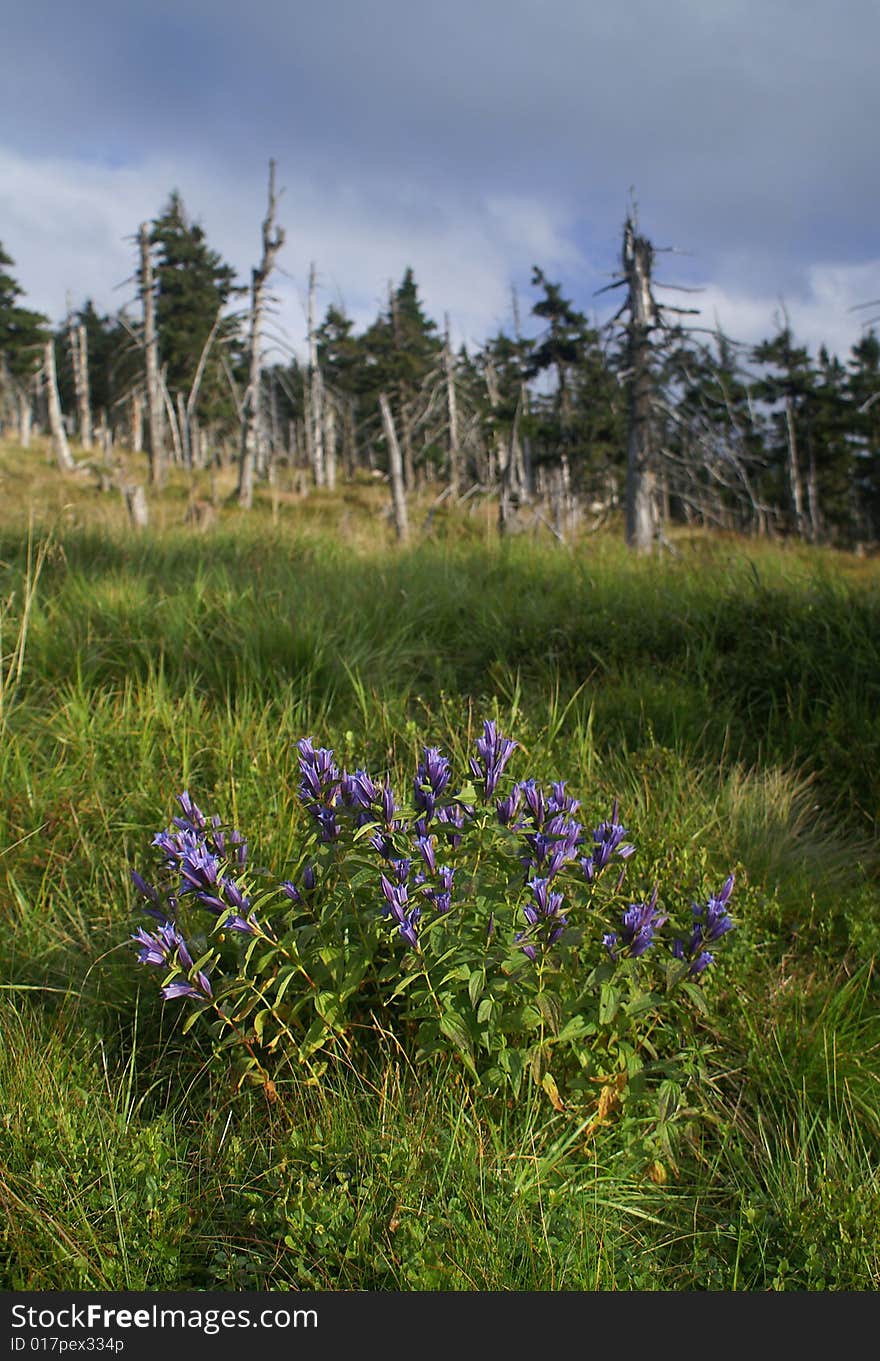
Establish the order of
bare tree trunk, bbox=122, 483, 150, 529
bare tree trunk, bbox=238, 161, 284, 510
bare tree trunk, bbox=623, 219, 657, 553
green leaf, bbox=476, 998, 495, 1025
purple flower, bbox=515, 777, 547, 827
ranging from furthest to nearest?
bare tree trunk, bbox=238, 161, 284, 510
bare tree trunk, bbox=623, 219, 657, 553
bare tree trunk, bbox=122, 483, 150, 529
purple flower, bbox=515, 777, 547, 827
green leaf, bbox=476, 998, 495, 1025

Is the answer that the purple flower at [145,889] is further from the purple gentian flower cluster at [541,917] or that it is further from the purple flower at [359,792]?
the purple gentian flower cluster at [541,917]

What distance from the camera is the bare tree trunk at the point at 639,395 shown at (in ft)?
39.8

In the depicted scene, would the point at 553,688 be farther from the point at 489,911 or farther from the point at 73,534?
the point at 73,534

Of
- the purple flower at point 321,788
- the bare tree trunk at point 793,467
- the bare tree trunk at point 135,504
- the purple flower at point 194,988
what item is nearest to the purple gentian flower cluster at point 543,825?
the purple flower at point 321,788

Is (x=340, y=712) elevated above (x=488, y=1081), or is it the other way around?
(x=340, y=712)

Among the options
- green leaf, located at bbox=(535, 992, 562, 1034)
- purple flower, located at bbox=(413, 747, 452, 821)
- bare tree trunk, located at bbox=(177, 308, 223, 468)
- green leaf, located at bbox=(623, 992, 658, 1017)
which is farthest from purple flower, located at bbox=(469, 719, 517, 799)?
bare tree trunk, located at bbox=(177, 308, 223, 468)

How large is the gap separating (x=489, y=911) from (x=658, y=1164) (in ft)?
2.41

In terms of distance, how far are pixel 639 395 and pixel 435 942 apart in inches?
484

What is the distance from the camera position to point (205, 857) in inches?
71.9

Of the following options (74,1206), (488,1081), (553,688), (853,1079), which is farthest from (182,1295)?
(553,688)

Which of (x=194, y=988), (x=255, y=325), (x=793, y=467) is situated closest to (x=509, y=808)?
(x=194, y=988)

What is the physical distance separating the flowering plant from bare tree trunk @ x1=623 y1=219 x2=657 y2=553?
10287mm

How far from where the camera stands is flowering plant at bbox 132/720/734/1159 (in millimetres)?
1877

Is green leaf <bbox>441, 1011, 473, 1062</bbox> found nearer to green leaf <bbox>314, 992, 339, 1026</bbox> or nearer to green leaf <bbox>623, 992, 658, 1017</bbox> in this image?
green leaf <bbox>314, 992, 339, 1026</bbox>
